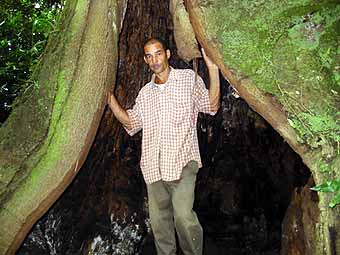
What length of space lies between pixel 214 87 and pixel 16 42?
2546 millimetres

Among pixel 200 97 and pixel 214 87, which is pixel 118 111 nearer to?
pixel 200 97

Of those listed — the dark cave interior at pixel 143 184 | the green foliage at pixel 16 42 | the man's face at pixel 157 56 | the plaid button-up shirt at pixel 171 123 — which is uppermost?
the green foliage at pixel 16 42

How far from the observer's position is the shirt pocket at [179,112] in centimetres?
390

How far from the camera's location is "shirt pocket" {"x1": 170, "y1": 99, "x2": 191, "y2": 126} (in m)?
3.90

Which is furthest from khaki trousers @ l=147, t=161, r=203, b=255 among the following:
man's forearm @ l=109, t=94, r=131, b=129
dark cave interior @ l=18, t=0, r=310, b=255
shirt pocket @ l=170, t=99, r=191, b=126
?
dark cave interior @ l=18, t=0, r=310, b=255

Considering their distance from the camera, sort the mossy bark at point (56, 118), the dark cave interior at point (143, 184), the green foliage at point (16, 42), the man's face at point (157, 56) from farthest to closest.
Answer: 1. the dark cave interior at point (143, 184)
2. the green foliage at point (16, 42)
3. the man's face at point (157, 56)
4. the mossy bark at point (56, 118)

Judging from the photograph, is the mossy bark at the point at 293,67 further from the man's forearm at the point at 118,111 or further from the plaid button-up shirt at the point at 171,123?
the man's forearm at the point at 118,111

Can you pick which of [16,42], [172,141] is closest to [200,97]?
[172,141]

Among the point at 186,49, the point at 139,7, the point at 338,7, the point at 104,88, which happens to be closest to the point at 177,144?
the point at 104,88

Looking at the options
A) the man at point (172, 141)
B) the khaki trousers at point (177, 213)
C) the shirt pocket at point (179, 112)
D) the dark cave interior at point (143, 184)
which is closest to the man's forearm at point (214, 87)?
the man at point (172, 141)

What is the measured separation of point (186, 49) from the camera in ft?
14.6

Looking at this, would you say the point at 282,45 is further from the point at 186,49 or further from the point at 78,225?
the point at 78,225

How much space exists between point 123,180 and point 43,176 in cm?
238

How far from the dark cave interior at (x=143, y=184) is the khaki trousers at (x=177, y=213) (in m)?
1.52
